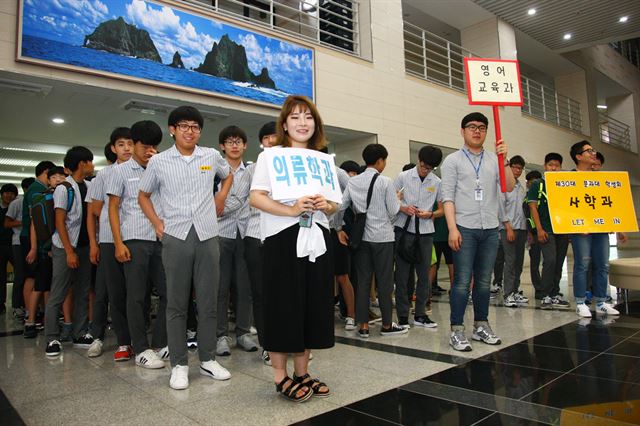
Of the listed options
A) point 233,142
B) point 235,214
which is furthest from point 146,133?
point 235,214

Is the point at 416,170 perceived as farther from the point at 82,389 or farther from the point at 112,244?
the point at 82,389

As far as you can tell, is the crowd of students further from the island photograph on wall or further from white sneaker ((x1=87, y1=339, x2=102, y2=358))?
the island photograph on wall

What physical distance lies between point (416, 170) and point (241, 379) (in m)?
2.44

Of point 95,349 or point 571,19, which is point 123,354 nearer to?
point 95,349

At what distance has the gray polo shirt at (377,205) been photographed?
3.57 meters

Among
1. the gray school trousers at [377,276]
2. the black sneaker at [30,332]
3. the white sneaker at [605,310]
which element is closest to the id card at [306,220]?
the gray school trousers at [377,276]

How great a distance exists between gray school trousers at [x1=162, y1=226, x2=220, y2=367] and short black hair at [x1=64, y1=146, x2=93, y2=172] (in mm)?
1655

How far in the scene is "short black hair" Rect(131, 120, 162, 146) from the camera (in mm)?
2842

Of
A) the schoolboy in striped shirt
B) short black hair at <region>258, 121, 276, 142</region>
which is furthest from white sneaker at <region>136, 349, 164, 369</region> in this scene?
short black hair at <region>258, 121, 276, 142</region>

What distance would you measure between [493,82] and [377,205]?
1314 mm

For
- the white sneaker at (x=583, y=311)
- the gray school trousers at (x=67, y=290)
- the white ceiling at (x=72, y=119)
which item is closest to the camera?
the gray school trousers at (x=67, y=290)

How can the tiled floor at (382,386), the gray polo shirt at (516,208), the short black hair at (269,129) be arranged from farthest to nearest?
the gray polo shirt at (516,208) → the short black hair at (269,129) → the tiled floor at (382,386)

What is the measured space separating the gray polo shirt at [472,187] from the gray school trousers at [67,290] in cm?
285

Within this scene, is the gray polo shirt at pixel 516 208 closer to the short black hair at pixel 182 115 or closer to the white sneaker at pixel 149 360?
the short black hair at pixel 182 115
